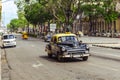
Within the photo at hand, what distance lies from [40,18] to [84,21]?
35355mm

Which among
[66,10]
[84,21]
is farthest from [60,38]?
[84,21]

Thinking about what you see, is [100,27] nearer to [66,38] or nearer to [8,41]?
[8,41]

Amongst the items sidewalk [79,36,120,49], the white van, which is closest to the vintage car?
sidewalk [79,36,120,49]

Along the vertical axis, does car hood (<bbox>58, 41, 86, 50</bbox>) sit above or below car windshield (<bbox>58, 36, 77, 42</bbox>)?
below

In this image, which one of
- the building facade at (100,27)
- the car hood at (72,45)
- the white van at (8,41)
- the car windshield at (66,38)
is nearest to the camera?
the car hood at (72,45)

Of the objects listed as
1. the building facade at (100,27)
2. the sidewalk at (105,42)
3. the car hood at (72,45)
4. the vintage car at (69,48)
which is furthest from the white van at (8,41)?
the building facade at (100,27)

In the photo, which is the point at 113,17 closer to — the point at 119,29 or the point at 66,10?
the point at 119,29

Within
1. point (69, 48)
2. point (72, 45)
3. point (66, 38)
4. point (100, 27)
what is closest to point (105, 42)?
point (66, 38)

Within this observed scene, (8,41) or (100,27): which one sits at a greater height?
(100,27)

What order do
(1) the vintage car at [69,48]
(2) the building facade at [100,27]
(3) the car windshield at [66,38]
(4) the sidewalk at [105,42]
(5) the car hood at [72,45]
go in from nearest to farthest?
(1) the vintage car at [69,48]
(5) the car hood at [72,45]
(3) the car windshield at [66,38]
(4) the sidewalk at [105,42]
(2) the building facade at [100,27]

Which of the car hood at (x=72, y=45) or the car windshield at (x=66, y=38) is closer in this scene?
the car hood at (x=72, y=45)

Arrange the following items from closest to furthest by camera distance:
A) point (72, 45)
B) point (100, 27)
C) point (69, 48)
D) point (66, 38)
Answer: point (69, 48) → point (72, 45) → point (66, 38) → point (100, 27)

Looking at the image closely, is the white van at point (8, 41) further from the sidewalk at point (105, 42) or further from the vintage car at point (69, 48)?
the vintage car at point (69, 48)

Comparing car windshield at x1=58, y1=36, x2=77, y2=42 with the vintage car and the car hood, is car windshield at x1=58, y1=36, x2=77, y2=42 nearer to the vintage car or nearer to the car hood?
the vintage car
